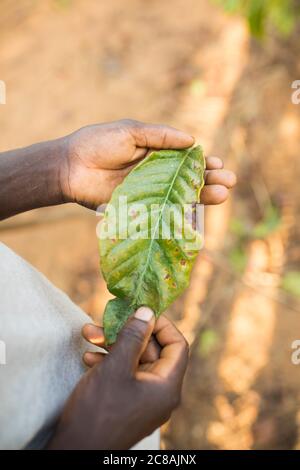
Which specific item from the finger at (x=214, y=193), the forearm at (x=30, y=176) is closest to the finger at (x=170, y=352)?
the finger at (x=214, y=193)

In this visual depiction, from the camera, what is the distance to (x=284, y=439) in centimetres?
208

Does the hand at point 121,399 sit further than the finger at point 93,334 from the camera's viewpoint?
No

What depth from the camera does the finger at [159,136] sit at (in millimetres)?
1376

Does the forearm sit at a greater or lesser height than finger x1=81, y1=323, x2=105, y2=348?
greater

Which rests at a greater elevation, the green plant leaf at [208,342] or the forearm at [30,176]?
the forearm at [30,176]

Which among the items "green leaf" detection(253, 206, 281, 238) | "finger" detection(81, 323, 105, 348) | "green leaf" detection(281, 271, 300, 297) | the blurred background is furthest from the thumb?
"green leaf" detection(253, 206, 281, 238)

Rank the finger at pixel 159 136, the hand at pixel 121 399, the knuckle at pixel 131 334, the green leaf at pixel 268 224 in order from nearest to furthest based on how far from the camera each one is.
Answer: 1. the hand at pixel 121 399
2. the knuckle at pixel 131 334
3. the finger at pixel 159 136
4. the green leaf at pixel 268 224

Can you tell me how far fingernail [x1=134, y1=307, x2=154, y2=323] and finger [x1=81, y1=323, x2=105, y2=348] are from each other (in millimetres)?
116

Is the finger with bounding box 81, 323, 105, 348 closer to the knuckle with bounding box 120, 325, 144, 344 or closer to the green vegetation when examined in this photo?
the knuckle with bounding box 120, 325, 144, 344

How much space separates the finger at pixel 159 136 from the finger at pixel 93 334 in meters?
0.53

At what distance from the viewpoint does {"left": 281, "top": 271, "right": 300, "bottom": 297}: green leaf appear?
8.10 feet

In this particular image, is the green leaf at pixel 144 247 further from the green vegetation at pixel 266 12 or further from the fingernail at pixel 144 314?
the green vegetation at pixel 266 12

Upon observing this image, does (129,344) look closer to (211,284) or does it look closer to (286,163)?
(211,284)

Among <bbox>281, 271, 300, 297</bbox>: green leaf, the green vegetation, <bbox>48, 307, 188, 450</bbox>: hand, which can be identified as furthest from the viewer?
<bbox>281, 271, 300, 297</bbox>: green leaf
